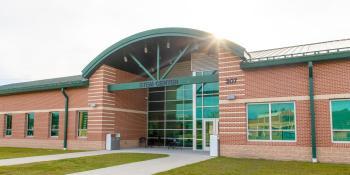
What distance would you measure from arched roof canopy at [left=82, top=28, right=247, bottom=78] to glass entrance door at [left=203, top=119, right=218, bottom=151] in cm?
559

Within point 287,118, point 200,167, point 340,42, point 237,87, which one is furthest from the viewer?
point 340,42

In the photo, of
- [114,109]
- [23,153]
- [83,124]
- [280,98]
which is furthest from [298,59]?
[23,153]

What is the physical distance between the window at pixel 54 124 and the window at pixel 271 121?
557 inches

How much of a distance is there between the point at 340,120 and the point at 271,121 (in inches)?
117

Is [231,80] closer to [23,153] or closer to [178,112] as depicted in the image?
[178,112]

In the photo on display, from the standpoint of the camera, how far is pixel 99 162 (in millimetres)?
13641

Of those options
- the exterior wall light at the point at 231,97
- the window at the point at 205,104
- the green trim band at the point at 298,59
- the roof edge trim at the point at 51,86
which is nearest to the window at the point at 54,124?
the roof edge trim at the point at 51,86

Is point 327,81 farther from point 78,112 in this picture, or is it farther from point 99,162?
point 78,112

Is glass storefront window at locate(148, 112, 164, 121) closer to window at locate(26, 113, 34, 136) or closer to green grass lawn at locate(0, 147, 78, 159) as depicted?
green grass lawn at locate(0, 147, 78, 159)

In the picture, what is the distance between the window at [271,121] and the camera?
14828mm

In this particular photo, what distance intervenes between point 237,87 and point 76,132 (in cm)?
1182

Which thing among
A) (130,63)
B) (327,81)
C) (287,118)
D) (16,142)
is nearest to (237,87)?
(287,118)

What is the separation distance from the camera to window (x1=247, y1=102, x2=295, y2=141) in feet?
48.6

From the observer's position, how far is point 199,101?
21688 millimetres
